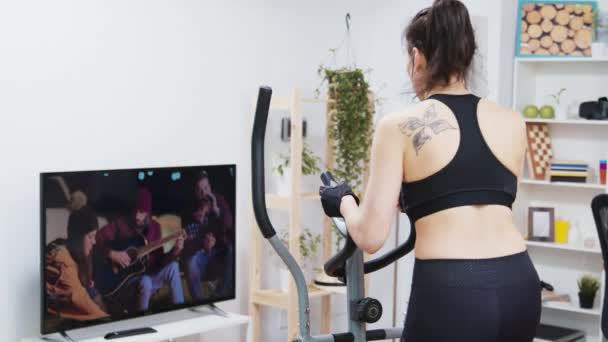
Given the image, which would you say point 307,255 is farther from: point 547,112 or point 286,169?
point 547,112

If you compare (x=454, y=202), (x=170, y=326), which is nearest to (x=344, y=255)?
(x=454, y=202)

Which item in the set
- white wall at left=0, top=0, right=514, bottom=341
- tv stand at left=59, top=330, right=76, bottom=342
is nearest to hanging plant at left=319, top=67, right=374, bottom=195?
white wall at left=0, top=0, right=514, bottom=341

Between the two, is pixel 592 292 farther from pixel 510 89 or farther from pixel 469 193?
pixel 469 193

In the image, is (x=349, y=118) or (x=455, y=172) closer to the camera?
(x=455, y=172)

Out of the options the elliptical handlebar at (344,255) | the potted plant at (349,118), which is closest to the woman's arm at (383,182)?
the elliptical handlebar at (344,255)

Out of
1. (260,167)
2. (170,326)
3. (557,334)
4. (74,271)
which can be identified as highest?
(260,167)

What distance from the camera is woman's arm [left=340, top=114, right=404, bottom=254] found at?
1.88 m

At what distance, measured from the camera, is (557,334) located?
4434 mm

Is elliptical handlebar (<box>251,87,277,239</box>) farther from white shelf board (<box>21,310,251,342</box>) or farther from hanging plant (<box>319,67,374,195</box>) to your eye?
hanging plant (<box>319,67,374,195</box>)

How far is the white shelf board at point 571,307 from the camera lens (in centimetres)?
443

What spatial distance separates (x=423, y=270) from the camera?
1908mm

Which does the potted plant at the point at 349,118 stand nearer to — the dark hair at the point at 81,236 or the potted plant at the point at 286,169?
the potted plant at the point at 286,169

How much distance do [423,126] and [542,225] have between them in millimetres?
2931

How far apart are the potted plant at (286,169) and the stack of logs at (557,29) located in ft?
4.43
